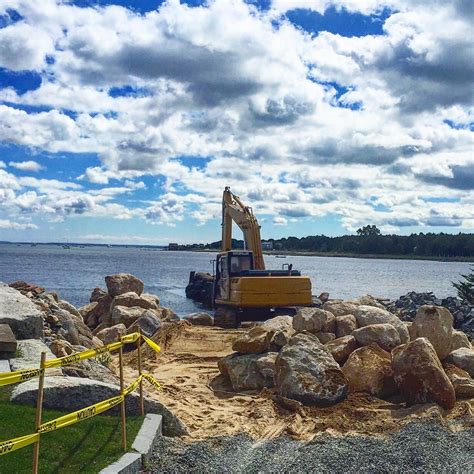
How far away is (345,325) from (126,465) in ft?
29.3

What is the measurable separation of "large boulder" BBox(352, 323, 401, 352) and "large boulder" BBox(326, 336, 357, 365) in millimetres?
188

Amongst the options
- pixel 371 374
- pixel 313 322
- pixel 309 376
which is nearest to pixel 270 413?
pixel 309 376

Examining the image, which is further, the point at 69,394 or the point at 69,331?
the point at 69,331

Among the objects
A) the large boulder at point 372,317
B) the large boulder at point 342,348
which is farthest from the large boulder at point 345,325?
the large boulder at point 342,348

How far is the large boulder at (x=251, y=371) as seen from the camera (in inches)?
475

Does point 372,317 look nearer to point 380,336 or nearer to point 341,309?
point 341,309

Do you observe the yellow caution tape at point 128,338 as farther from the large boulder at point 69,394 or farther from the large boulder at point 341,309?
the large boulder at point 341,309

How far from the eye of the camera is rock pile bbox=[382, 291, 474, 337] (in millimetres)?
26125

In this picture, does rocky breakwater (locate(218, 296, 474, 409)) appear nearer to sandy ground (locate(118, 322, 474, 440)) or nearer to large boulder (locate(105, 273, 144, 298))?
sandy ground (locate(118, 322, 474, 440))

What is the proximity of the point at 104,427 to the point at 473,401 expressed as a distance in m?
6.52

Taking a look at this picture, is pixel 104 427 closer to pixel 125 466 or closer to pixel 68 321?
pixel 125 466

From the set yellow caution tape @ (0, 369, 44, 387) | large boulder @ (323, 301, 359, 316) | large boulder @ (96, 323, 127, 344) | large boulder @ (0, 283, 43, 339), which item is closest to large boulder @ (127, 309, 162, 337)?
large boulder @ (96, 323, 127, 344)

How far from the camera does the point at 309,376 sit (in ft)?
35.6

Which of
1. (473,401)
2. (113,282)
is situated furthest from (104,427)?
(113,282)
